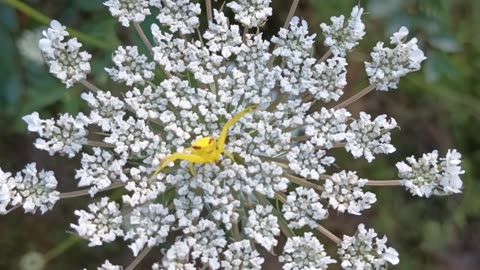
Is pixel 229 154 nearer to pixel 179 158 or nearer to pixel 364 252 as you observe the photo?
Result: pixel 179 158

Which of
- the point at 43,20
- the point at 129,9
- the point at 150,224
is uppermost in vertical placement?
the point at 43,20

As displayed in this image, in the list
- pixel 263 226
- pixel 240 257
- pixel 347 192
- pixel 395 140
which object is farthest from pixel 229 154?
pixel 395 140

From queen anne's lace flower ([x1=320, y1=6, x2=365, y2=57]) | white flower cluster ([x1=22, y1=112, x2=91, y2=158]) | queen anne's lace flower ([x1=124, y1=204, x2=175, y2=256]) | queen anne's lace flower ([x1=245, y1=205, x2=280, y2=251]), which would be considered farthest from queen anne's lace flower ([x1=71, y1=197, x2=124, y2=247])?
queen anne's lace flower ([x1=320, y1=6, x2=365, y2=57])

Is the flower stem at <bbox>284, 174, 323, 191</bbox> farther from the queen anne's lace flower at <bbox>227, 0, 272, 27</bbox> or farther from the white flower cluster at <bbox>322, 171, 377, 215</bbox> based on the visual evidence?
the queen anne's lace flower at <bbox>227, 0, 272, 27</bbox>

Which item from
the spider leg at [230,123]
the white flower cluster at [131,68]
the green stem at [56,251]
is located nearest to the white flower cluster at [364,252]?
the spider leg at [230,123]

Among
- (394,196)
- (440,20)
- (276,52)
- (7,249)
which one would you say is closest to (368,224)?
(394,196)

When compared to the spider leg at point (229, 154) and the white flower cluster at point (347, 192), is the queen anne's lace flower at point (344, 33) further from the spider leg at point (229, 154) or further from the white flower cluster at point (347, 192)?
the spider leg at point (229, 154)

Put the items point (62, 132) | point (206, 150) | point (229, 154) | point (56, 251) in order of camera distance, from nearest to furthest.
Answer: point (206, 150) < point (229, 154) < point (62, 132) < point (56, 251)
